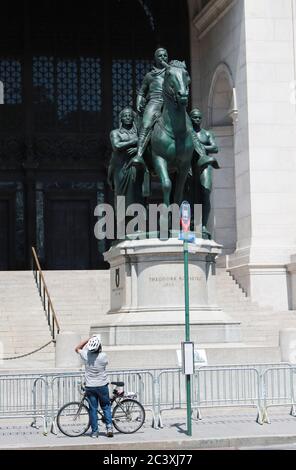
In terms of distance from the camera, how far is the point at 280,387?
57.0ft

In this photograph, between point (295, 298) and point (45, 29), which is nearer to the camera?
point (295, 298)

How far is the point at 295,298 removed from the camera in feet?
98.4

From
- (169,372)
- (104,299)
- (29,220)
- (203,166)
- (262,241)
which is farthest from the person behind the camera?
(29,220)

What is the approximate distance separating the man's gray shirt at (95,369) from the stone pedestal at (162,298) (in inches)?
153

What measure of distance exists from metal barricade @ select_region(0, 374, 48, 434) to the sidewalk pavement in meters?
0.21

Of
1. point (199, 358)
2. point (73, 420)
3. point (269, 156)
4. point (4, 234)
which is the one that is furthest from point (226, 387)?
point (4, 234)

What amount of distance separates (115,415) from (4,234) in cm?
2274

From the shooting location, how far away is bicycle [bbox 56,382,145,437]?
607 inches

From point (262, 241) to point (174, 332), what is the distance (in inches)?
473

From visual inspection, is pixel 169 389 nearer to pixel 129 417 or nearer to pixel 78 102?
pixel 129 417

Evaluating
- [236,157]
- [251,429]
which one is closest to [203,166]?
[251,429]

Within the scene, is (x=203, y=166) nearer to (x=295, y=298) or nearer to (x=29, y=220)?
(x=295, y=298)

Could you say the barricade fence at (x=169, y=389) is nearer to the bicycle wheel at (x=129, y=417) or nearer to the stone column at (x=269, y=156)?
the bicycle wheel at (x=129, y=417)

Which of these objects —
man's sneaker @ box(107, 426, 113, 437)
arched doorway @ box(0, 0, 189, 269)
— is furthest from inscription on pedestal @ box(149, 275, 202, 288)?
arched doorway @ box(0, 0, 189, 269)
